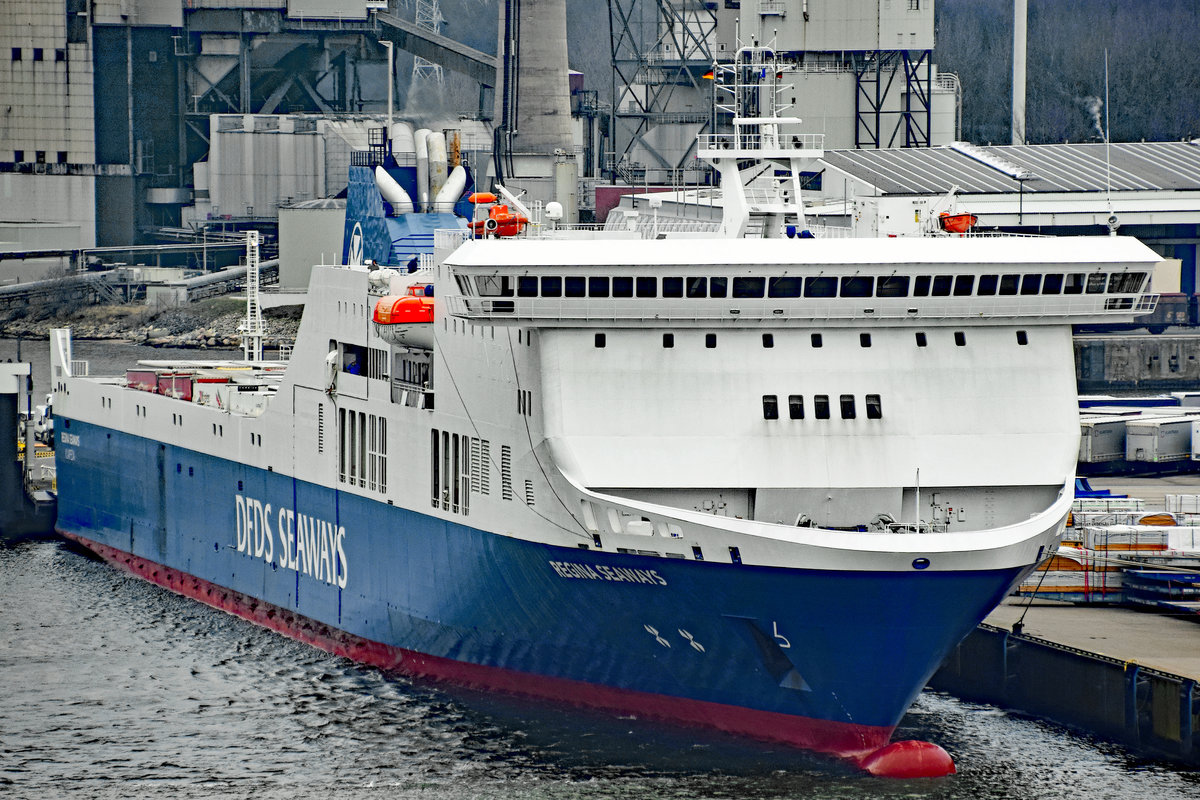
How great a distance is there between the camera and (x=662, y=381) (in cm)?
3081

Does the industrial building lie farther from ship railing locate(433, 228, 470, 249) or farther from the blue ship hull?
ship railing locate(433, 228, 470, 249)

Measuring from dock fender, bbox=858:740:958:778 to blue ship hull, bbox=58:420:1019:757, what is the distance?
249mm

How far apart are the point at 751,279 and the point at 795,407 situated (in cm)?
208

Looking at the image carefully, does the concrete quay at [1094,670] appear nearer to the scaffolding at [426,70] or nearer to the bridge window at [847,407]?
the bridge window at [847,407]

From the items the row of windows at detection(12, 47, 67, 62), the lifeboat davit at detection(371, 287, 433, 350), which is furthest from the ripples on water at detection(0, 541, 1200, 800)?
the row of windows at detection(12, 47, 67, 62)

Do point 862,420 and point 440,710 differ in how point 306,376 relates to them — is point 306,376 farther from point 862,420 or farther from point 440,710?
point 862,420

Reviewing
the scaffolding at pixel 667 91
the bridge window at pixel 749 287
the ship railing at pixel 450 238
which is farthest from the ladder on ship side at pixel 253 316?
the scaffolding at pixel 667 91

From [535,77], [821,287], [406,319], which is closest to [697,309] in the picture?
[821,287]

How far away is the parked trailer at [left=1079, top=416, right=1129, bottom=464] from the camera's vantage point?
196 feet

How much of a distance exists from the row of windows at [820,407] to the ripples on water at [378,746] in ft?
17.1

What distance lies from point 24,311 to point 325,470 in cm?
7600

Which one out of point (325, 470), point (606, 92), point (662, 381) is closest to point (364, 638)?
point (325, 470)

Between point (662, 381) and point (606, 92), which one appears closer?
point (662, 381)

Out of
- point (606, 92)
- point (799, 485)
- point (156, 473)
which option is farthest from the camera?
point (606, 92)
